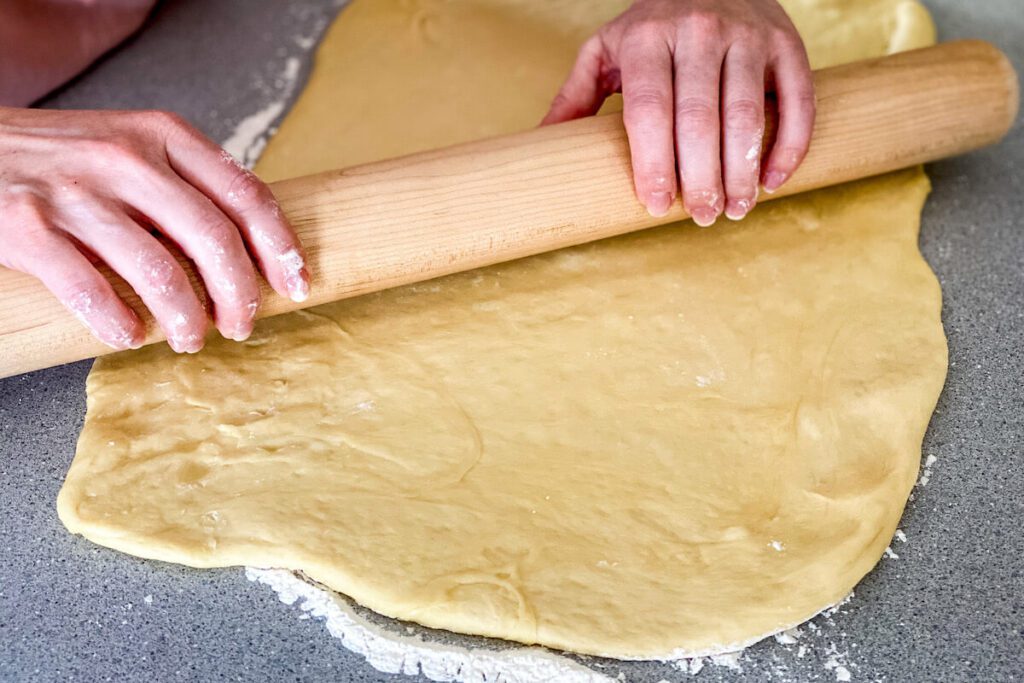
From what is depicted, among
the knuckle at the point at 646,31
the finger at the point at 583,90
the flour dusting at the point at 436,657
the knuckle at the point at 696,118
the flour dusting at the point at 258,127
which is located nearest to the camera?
the flour dusting at the point at 436,657

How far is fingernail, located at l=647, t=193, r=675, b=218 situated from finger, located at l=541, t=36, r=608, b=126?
1.26 ft

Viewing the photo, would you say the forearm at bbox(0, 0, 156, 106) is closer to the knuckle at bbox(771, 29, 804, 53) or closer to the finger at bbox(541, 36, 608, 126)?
the finger at bbox(541, 36, 608, 126)

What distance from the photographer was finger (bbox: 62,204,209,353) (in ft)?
4.43

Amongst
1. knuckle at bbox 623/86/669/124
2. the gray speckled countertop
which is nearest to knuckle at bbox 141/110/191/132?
the gray speckled countertop

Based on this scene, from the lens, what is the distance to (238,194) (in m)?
1.41

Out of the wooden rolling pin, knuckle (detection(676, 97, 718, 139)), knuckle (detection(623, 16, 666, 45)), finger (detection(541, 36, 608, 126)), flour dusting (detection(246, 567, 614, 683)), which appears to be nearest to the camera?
flour dusting (detection(246, 567, 614, 683))

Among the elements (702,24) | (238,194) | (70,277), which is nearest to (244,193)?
(238,194)

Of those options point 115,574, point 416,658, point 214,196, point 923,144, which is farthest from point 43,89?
point 923,144

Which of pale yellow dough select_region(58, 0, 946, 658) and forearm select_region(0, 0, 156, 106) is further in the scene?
forearm select_region(0, 0, 156, 106)

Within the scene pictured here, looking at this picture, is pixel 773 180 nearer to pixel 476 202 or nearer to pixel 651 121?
pixel 651 121

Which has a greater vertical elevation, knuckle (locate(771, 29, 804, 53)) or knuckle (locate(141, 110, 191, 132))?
knuckle (locate(141, 110, 191, 132))

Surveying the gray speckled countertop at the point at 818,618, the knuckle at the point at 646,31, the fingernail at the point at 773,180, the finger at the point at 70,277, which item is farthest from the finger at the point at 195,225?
the fingernail at the point at 773,180

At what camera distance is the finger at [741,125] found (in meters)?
1.60

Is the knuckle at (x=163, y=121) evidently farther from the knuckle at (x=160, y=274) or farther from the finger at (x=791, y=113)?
the finger at (x=791, y=113)
